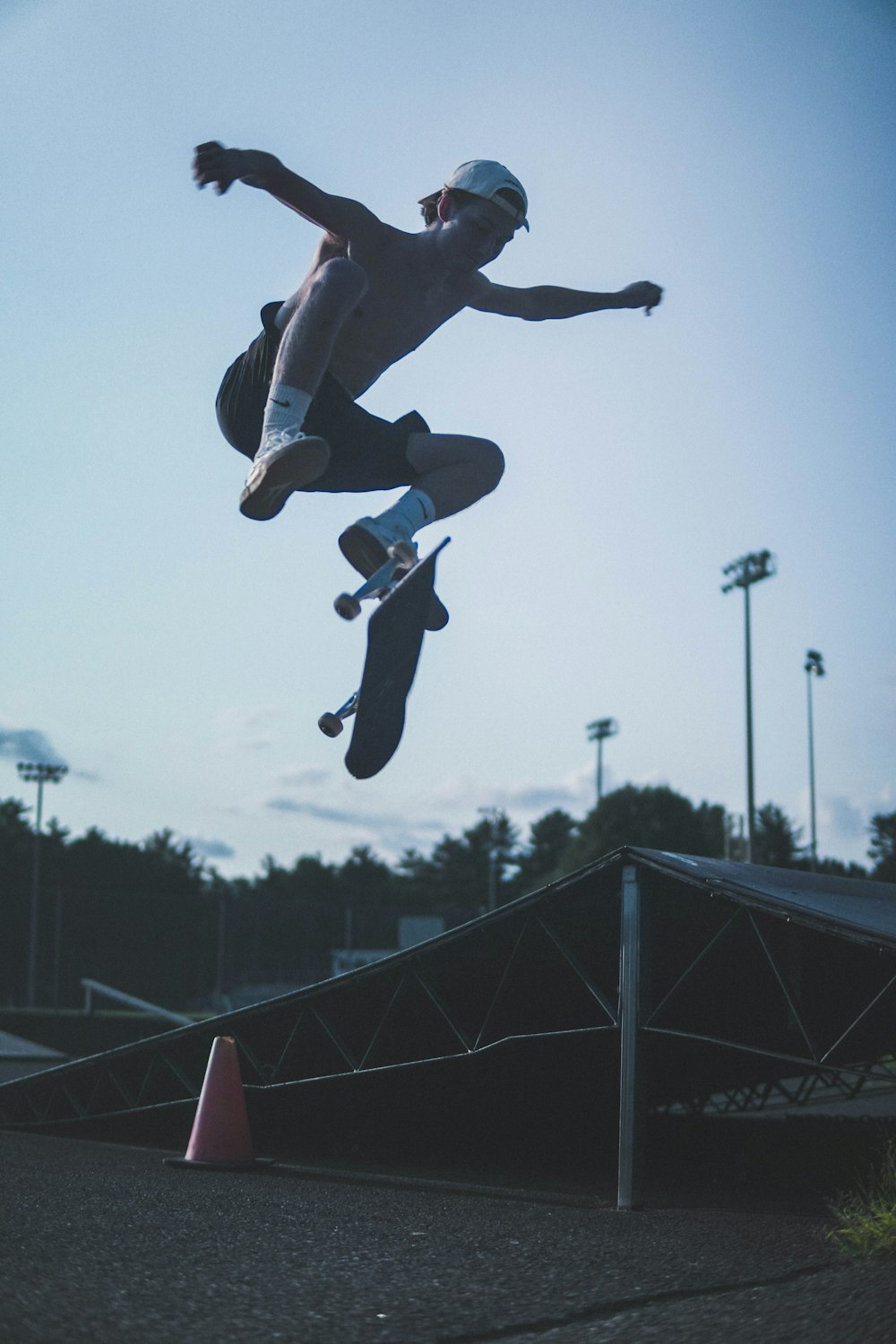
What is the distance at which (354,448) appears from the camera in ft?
15.7

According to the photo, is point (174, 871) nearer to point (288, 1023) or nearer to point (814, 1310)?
point (288, 1023)

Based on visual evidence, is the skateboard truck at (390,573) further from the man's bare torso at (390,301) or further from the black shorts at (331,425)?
the man's bare torso at (390,301)

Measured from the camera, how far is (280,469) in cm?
421

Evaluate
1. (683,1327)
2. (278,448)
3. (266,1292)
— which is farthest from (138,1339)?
(278,448)

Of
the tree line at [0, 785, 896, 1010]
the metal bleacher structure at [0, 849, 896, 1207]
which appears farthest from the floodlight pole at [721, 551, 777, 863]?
the metal bleacher structure at [0, 849, 896, 1207]

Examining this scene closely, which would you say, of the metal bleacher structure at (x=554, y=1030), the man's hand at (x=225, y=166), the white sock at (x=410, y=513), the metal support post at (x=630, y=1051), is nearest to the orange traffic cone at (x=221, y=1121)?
the metal bleacher structure at (x=554, y=1030)

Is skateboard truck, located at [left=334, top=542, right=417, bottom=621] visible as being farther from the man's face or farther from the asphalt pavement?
the asphalt pavement

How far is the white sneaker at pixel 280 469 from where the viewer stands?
4176 mm

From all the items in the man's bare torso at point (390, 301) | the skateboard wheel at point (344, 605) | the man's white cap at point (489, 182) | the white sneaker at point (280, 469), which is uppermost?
the man's white cap at point (489, 182)

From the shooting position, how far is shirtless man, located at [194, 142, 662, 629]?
4156 millimetres

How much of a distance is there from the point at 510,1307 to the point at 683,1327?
0.68m

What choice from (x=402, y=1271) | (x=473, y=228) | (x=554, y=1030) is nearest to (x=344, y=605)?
(x=473, y=228)

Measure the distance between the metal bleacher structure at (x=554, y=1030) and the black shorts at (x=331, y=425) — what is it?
12.9 feet

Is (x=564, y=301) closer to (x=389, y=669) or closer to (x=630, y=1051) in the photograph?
(x=389, y=669)
